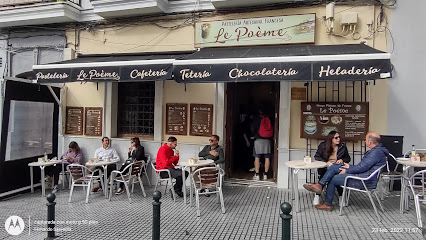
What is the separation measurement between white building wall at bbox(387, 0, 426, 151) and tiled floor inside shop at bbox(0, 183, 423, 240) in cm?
152

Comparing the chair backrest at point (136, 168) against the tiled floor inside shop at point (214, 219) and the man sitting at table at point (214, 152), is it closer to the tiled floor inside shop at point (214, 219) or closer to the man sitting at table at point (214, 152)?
the tiled floor inside shop at point (214, 219)

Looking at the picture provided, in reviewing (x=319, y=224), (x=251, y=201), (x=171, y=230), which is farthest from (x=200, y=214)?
(x=319, y=224)

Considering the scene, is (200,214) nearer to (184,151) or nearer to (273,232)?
(273,232)

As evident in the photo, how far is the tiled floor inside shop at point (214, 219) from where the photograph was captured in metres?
4.57

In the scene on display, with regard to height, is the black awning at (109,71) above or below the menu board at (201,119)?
above

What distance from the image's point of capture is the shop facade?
640 centimetres

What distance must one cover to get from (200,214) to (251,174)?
3326 millimetres

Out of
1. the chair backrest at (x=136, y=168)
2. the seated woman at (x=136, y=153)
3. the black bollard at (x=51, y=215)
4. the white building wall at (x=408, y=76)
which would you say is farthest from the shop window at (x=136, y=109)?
the white building wall at (x=408, y=76)

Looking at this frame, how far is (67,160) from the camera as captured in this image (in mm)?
7832

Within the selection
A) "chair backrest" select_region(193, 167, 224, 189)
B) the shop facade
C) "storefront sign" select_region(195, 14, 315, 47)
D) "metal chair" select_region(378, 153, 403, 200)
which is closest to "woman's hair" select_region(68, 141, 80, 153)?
the shop facade

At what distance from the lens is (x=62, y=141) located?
888cm

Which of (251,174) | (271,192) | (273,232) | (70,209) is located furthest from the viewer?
(251,174)

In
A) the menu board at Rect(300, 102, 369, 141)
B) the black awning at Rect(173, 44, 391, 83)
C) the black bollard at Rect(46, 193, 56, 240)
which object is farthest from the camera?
the menu board at Rect(300, 102, 369, 141)

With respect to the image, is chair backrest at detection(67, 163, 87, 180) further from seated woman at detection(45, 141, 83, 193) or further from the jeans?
the jeans
